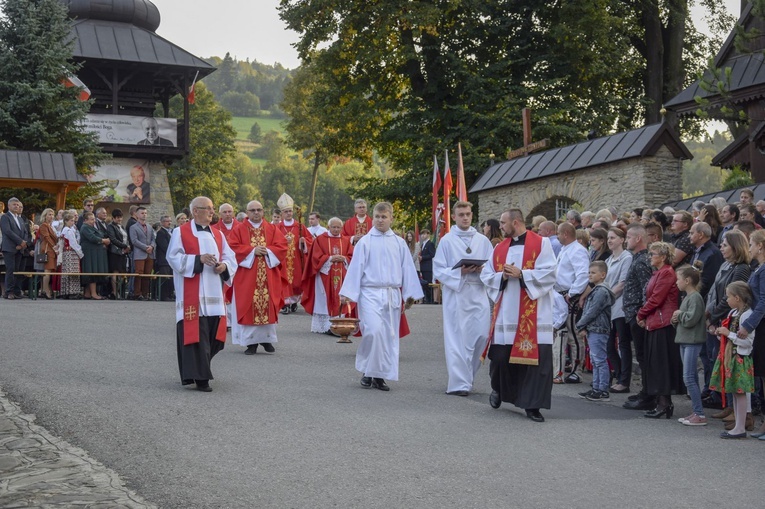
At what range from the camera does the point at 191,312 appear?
10188 mm

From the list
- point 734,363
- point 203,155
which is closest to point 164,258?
point 734,363

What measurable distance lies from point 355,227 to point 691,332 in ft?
29.5

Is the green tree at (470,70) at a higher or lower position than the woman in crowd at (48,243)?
higher

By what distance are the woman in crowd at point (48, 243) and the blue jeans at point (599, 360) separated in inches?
509

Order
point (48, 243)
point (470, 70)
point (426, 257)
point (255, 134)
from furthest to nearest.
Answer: point (255, 134)
point (470, 70)
point (426, 257)
point (48, 243)

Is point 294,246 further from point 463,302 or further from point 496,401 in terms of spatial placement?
point 496,401

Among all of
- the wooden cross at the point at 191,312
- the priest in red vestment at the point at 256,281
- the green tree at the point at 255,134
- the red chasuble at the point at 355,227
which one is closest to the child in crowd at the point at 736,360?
the wooden cross at the point at 191,312

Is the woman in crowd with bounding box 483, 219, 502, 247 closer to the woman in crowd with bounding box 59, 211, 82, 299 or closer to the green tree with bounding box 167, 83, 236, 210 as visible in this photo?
the woman in crowd with bounding box 59, 211, 82, 299

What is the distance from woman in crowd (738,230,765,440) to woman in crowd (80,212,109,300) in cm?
1496

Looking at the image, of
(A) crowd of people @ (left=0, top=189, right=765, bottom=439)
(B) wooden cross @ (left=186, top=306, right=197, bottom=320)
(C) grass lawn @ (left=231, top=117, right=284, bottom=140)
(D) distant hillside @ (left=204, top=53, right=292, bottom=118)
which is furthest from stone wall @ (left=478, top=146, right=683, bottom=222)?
(D) distant hillside @ (left=204, top=53, right=292, bottom=118)

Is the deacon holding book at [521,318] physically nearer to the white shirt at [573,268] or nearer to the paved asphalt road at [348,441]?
the paved asphalt road at [348,441]

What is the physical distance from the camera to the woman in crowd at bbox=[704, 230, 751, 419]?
30.3 feet

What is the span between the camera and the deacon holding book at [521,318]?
9297mm

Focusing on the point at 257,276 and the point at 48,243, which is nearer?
the point at 257,276
